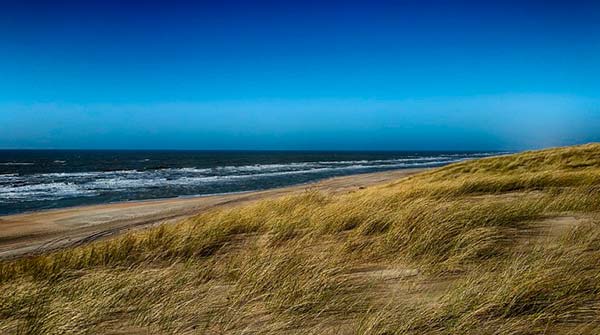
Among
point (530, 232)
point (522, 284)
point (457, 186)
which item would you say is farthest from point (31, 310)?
point (457, 186)

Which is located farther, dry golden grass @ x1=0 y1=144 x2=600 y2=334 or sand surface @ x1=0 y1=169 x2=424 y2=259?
sand surface @ x1=0 y1=169 x2=424 y2=259

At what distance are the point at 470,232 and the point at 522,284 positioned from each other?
199 centimetres

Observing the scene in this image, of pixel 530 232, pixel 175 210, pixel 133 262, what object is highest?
pixel 530 232

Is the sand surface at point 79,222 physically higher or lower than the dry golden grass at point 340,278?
lower

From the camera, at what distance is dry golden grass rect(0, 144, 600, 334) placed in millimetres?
3330

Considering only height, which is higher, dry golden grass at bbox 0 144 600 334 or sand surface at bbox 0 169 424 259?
dry golden grass at bbox 0 144 600 334

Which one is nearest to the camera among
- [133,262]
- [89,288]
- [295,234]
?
[89,288]

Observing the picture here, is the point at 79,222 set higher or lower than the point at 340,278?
lower

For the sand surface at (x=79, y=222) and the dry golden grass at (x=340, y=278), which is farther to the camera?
the sand surface at (x=79, y=222)

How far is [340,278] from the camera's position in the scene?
4359mm

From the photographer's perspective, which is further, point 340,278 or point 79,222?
point 79,222

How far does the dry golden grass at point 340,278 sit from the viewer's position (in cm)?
333

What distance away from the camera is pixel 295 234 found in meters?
6.75

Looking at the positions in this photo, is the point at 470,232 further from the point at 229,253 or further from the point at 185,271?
the point at 185,271
